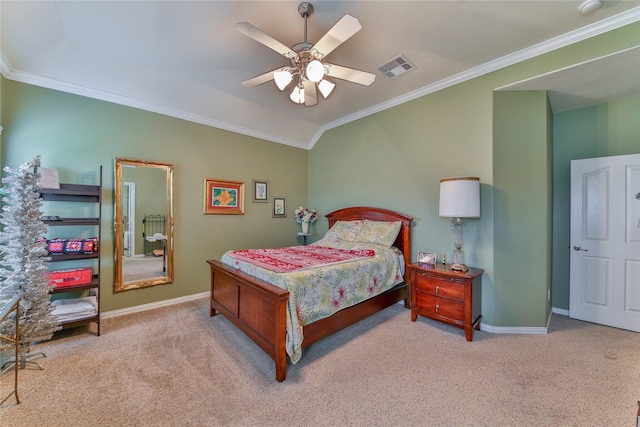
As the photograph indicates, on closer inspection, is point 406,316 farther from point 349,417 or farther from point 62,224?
point 62,224

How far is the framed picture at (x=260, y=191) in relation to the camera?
14.9 feet

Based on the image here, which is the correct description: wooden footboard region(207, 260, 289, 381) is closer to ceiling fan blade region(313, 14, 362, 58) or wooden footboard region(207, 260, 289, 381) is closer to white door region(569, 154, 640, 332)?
ceiling fan blade region(313, 14, 362, 58)

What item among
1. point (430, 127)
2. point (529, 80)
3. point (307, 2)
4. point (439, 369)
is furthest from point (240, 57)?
point (439, 369)

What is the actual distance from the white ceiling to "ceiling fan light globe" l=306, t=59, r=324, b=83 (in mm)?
606

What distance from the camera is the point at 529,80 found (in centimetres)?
263

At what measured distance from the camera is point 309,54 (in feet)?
6.73

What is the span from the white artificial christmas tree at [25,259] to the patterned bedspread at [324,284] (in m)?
1.59

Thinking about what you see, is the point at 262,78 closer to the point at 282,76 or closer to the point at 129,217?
the point at 282,76

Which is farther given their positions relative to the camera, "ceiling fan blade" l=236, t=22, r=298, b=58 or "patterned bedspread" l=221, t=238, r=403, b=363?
"patterned bedspread" l=221, t=238, r=403, b=363

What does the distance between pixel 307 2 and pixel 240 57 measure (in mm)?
1078

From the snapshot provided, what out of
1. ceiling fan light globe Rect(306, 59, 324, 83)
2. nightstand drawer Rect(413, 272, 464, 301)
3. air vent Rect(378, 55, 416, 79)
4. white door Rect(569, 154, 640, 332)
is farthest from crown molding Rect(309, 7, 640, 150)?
nightstand drawer Rect(413, 272, 464, 301)

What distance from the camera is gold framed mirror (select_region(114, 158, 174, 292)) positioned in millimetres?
3178

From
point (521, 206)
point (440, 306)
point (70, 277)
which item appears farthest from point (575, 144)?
point (70, 277)

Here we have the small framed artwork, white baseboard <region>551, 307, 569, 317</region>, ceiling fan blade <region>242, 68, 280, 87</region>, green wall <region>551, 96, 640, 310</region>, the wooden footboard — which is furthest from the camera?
white baseboard <region>551, 307, 569, 317</region>
